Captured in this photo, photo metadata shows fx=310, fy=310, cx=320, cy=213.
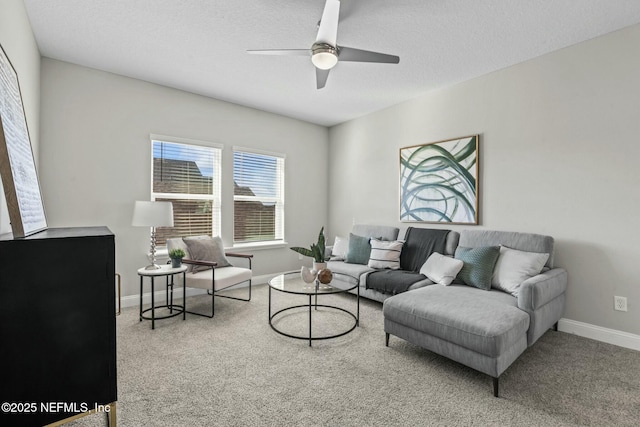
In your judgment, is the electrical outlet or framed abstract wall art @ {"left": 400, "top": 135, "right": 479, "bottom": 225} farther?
framed abstract wall art @ {"left": 400, "top": 135, "right": 479, "bottom": 225}

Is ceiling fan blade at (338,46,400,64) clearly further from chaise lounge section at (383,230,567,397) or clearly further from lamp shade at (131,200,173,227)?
lamp shade at (131,200,173,227)

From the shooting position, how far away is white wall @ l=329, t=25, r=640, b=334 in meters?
2.68

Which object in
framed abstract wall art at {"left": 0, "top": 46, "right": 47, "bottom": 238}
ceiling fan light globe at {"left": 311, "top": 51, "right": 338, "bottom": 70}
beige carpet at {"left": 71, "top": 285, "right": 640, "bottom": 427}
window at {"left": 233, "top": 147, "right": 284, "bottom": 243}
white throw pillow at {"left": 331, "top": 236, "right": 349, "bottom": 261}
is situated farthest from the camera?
window at {"left": 233, "top": 147, "right": 284, "bottom": 243}

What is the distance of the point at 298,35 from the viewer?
2791 mm

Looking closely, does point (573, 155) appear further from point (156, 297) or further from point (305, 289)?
point (156, 297)

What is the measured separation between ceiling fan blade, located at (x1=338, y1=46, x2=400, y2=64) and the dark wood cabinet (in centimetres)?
206

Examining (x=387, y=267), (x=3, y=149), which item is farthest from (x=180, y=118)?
(x=387, y=267)

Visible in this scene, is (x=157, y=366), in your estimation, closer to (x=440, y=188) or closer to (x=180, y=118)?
(x=180, y=118)

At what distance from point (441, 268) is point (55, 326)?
306 centimetres

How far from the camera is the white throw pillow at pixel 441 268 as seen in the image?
312cm

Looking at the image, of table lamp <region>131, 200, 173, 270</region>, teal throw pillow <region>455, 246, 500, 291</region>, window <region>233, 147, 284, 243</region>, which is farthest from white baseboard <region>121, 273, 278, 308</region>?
teal throw pillow <region>455, 246, 500, 291</region>

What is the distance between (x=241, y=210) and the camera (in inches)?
188

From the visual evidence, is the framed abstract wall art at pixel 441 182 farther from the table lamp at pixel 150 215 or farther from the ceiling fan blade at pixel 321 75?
the table lamp at pixel 150 215

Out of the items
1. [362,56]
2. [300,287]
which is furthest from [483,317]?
[362,56]
